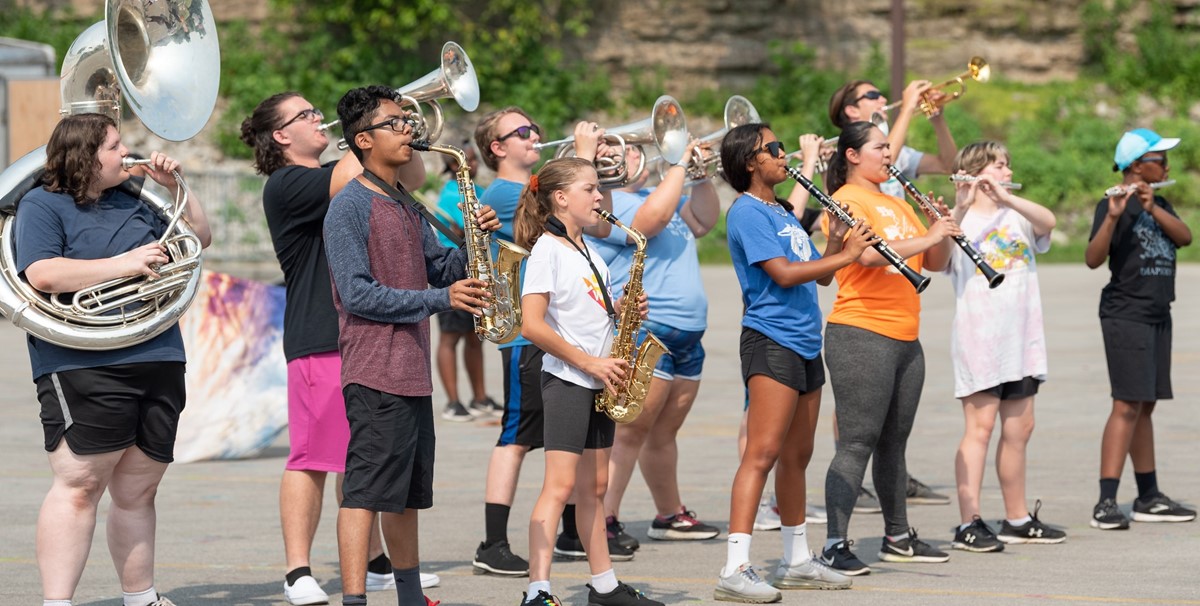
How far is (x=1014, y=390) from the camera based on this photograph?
7.11 meters

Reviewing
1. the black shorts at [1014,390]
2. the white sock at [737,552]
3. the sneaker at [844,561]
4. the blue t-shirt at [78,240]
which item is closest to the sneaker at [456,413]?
the black shorts at [1014,390]

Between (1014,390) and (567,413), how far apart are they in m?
2.51

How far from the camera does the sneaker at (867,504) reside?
7.88 m

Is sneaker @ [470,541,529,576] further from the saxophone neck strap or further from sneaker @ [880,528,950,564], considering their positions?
the saxophone neck strap

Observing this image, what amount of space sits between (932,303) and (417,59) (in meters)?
13.1

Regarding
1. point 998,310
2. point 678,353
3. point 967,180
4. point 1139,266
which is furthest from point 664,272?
point 1139,266

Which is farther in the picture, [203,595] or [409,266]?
[203,595]

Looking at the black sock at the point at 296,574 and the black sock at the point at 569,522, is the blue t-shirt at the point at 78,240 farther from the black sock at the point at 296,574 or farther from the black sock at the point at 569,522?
the black sock at the point at 569,522

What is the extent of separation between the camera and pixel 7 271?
17.0ft

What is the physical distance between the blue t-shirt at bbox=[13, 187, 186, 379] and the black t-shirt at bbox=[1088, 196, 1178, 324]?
14.3ft

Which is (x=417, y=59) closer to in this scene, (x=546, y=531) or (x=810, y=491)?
(x=810, y=491)

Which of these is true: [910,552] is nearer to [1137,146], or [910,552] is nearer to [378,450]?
[1137,146]

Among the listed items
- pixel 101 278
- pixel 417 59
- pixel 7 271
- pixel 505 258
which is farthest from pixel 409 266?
pixel 417 59

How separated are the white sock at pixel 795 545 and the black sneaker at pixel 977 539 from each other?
105 cm
